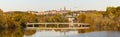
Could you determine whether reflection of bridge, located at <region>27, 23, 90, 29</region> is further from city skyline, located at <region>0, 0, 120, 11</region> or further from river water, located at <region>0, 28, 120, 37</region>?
city skyline, located at <region>0, 0, 120, 11</region>

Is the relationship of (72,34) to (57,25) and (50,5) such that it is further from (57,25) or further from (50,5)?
(50,5)

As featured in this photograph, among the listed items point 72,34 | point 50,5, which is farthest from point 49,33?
point 50,5

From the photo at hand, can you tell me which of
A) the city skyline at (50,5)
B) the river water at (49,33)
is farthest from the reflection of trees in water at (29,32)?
the city skyline at (50,5)

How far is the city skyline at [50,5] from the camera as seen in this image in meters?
5.36

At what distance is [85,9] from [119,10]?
0.53m

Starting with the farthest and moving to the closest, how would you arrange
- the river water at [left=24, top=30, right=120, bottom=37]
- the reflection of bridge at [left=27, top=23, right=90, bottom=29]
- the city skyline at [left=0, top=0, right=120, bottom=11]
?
the river water at [left=24, top=30, right=120, bottom=37]
the reflection of bridge at [left=27, top=23, right=90, bottom=29]
the city skyline at [left=0, top=0, right=120, bottom=11]

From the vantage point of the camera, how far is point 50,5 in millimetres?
5375

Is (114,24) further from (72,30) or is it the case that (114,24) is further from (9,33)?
(9,33)

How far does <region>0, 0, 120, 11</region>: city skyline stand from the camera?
17.6 feet

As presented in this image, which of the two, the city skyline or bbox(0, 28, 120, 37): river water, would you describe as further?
bbox(0, 28, 120, 37): river water

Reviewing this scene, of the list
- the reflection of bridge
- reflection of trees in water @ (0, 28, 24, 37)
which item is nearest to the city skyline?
the reflection of bridge

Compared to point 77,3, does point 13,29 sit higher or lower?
lower

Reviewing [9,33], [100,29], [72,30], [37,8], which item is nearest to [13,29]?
[9,33]

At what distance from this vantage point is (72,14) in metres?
5.45
